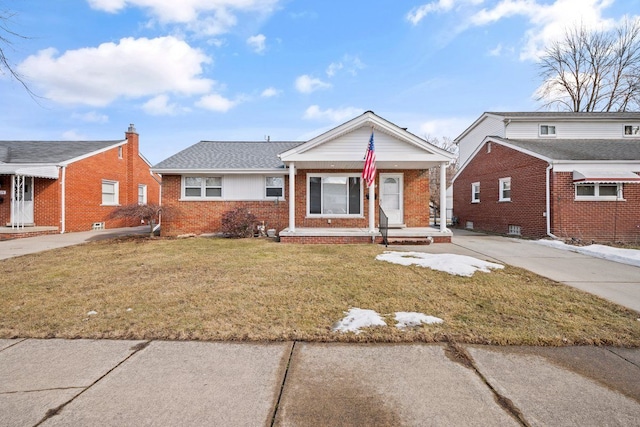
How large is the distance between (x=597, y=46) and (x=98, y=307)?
40228mm

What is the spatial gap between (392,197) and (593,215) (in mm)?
7838

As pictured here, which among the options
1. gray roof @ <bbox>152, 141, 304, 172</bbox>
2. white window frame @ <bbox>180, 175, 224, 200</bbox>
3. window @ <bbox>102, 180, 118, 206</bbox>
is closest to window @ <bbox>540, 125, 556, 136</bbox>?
gray roof @ <bbox>152, 141, 304, 172</bbox>

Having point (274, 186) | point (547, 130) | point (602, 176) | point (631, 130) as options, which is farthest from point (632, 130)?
point (274, 186)

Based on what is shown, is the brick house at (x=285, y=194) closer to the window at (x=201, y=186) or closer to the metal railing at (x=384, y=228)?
the window at (x=201, y=186)

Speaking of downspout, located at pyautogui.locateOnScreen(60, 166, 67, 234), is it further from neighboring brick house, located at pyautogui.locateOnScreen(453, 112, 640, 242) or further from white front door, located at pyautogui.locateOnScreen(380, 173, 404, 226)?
neighboring brick house, located at pyautogui.locateOnScreen(453, 112, 640, 242)

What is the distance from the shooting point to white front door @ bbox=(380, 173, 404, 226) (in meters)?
13.9

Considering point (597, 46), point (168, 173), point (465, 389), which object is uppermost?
point (597, 46)

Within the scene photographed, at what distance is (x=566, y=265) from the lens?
7.86 meters

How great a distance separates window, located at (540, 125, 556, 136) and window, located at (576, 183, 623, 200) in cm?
601

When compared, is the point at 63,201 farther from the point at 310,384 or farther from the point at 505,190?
the point at 505,190

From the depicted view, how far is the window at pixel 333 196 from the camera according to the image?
13.9 metres

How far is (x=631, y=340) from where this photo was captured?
3596 mm

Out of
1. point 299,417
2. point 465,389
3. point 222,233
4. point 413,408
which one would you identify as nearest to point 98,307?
point 299,417

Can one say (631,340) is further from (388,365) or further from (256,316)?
(256,316)
